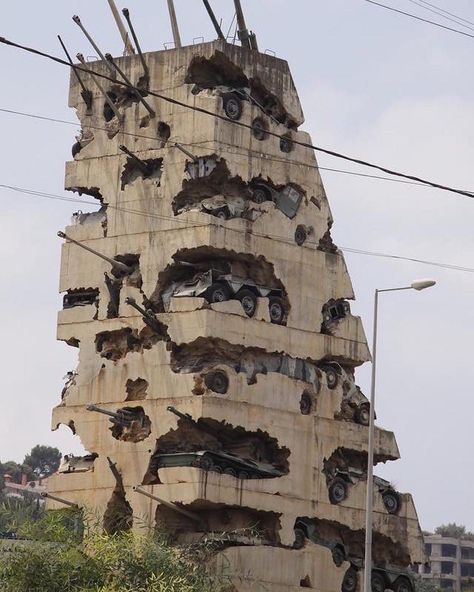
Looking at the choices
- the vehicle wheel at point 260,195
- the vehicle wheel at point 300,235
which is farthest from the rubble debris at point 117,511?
the vehicle wheel at point 260,195

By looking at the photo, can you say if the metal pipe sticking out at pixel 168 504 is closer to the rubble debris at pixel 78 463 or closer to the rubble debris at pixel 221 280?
the rubble debris at pixel 78 463

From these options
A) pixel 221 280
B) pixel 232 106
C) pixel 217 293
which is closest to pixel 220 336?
pixel 217 293

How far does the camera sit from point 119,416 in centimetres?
5494

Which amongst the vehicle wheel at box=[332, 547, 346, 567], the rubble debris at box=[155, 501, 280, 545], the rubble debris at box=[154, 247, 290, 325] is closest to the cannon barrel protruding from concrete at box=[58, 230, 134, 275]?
the rubble debris at box=[154, 247, 290, 325]

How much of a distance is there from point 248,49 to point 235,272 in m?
7.38

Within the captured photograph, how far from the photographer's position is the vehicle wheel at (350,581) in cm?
5631

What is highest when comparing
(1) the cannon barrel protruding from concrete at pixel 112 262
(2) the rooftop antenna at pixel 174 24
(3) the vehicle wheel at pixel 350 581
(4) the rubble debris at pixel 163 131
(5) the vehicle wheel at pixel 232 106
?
(2) the rooftop antenna at pixel 174 24

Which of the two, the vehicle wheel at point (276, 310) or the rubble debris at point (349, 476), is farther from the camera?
the rubble debris at point (349, 476)

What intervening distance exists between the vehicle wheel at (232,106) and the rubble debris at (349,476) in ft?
36.2

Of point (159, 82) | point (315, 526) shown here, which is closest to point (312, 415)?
point (315, 526)

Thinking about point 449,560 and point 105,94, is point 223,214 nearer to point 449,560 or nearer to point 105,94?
point 105,94

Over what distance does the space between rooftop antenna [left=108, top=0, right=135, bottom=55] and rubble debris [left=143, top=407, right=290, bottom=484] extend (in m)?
12.9

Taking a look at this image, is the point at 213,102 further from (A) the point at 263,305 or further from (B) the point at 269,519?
(B) the point at 269,519

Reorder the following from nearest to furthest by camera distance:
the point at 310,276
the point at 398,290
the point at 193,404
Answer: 1. the point at 398,290
2. the point at 193,404
3. the point at 310,276
